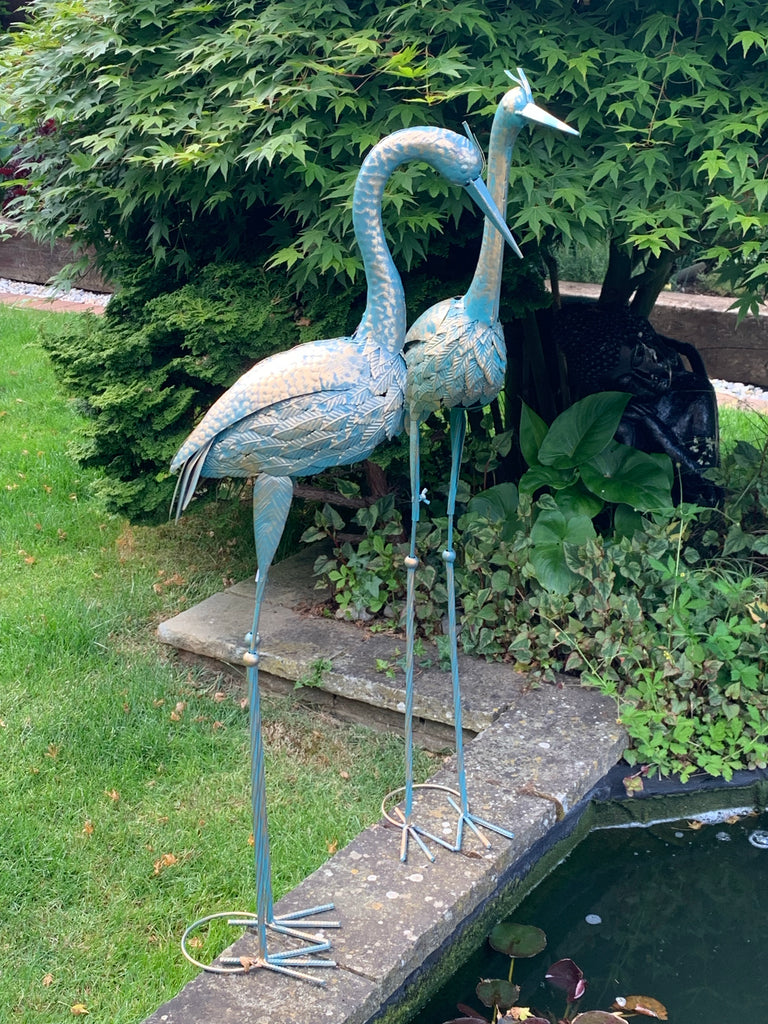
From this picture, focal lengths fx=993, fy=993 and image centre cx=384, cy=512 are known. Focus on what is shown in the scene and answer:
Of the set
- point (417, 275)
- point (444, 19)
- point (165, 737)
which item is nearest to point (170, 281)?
point (417, 275)

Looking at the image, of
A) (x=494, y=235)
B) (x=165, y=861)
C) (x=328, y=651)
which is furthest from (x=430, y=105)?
(x=165, y=861)

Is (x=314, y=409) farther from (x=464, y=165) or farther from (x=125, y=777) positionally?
(x=125, y=777)

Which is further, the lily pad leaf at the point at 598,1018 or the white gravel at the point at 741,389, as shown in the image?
the white gravel at the point at 741,389

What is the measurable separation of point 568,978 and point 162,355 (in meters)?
2.93

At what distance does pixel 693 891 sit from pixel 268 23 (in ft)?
11.0

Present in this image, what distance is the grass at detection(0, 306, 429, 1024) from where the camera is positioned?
112 inches

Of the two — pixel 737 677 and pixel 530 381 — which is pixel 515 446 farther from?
pixel 737 677

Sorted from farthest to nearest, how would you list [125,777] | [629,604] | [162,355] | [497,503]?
[497,503] < [162,355] < [629,604] < [125,777]

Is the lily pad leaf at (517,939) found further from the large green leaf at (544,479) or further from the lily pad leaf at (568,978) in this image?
the large green leaf at (544,479)

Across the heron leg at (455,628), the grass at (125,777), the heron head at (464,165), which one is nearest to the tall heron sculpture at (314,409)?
the heron head at (464,165)

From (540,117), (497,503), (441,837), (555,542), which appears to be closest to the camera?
(540,117)

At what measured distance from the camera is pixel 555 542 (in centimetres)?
417

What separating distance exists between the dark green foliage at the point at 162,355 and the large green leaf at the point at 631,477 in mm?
1304

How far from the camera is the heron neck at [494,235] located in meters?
2.39
